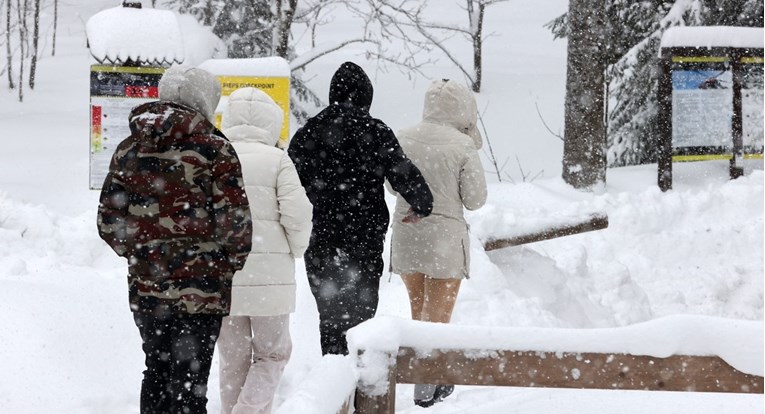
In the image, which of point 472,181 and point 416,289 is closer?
point 472,181

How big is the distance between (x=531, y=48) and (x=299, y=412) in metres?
24.4

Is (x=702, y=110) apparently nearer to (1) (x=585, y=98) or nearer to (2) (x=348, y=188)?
(1) (x=585, y=98)

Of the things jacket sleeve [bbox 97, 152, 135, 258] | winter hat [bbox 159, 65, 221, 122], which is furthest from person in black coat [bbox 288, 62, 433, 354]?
jacket sleeve [bbox 97, 152, 135, 258]

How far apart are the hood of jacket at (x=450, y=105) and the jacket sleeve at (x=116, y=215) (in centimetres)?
209

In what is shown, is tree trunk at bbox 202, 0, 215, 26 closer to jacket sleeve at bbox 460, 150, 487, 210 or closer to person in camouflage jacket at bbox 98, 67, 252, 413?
jacket sleeve at bbox 460, 150, 487, 210

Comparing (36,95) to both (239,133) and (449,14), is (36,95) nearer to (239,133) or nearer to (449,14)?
(239,133)

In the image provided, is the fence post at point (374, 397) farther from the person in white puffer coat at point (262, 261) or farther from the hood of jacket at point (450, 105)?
the hood of jacket at point (450, 105)

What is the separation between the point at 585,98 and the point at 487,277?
430cm

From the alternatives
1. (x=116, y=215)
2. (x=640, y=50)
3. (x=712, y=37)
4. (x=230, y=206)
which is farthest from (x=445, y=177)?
(x=640, y=50)

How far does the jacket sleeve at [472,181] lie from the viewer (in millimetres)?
5539

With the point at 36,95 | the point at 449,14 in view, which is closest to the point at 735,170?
the point at 36,95

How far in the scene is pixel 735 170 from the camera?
11.5 meters

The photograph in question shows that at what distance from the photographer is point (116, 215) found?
156 inches

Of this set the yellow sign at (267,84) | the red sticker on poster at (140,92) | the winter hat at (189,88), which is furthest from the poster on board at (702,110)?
the winter hat at (189,88)
